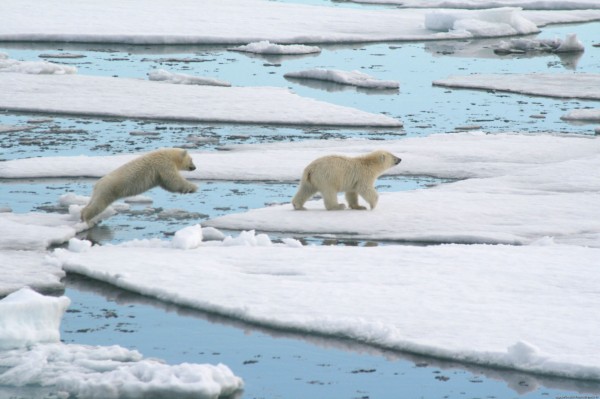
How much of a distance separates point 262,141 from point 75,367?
6676 millimetres

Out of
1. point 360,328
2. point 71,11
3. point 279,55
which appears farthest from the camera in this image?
point 71,11

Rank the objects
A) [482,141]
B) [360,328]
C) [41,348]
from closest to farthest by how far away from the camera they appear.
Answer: [41,348], [360,328], [482,141]

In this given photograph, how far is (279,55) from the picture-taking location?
727 inches

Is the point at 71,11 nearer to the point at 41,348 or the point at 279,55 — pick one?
the point at 279,55

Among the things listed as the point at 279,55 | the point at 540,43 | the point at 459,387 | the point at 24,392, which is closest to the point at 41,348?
the point at 24,392

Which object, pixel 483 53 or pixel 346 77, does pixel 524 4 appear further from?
pixel 346 77

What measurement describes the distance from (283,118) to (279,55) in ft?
21.5

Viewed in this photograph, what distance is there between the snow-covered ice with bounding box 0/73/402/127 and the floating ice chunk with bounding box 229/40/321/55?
4.35 metres

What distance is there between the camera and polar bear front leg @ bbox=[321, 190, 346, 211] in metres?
7.57

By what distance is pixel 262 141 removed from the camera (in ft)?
36.0

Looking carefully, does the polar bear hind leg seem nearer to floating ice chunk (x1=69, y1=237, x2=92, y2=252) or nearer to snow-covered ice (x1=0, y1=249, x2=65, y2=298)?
floating ice chunk (x1=69, y1=237, x2=92, y2=252)

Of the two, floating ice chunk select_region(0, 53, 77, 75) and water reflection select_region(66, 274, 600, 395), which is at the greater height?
floating ice chunk select_region(0, 53, 77, 75)

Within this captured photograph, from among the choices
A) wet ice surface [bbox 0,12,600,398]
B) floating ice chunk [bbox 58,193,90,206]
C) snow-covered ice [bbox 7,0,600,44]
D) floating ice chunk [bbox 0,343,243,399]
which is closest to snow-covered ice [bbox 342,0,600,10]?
snow-covered ice [bbox 7,0,600,44]

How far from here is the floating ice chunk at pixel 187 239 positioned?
636cm
